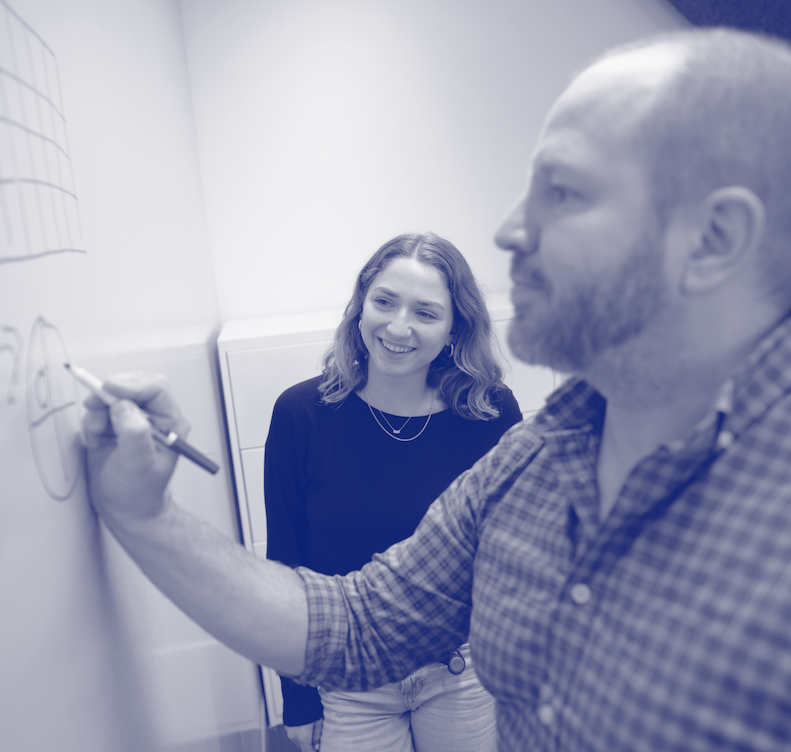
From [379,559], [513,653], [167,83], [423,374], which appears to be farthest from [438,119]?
[513,653]

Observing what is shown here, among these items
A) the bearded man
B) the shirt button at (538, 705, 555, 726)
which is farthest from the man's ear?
the shirt button at (538, 705, 555, 726)

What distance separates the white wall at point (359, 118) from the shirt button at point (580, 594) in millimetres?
1905

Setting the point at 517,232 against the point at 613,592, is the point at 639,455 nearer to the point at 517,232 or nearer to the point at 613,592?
the point at 613,592

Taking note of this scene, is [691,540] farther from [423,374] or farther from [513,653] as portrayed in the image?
[423,374]

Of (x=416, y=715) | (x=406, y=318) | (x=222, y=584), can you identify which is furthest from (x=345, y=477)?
(x=222, y=584)

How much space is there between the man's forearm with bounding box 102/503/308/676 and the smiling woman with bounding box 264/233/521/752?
529 millimetres

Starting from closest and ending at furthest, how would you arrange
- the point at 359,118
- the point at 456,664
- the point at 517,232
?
the point at 517,232
the point at 456,664
the point at 359,118

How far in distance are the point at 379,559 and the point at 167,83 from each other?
4.28 ft

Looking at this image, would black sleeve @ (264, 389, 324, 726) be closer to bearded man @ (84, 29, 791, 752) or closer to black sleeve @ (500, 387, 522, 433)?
black sleeve @ (500, 387, 522, 433)

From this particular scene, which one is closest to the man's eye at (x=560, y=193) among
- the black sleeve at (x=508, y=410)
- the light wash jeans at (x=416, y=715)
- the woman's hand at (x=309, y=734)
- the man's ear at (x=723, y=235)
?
the man's ear at (x=723, y=235)

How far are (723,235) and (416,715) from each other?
113 cm

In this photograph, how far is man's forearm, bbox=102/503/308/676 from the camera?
2.28 ft

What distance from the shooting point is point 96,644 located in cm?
60

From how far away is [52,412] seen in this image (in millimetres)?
543
